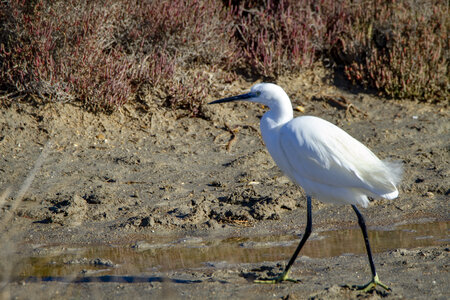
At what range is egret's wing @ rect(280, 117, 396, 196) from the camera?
4059 mm

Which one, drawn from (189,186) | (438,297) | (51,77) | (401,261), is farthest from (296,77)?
(438,297)

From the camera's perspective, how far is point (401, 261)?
4.43 m

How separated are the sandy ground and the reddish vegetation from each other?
29 centimetres

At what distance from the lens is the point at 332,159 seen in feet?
13.5

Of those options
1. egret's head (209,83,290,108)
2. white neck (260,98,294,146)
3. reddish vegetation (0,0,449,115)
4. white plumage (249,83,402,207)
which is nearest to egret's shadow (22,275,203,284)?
white plumage (249,83,402,207)

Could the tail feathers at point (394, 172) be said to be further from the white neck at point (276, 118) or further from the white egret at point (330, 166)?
the white neck at point (276, 118)

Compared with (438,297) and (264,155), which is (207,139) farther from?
(438,297)

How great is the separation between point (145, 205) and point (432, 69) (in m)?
4.45

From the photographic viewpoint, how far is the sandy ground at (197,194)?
13.6 feet

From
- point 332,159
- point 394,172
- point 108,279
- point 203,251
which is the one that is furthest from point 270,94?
point 108,279

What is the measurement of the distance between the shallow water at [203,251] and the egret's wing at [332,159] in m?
0.85

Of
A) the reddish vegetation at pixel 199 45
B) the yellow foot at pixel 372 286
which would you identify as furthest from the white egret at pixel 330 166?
the reddish vegetation at pixel 199 45

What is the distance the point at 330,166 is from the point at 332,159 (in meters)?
0.05

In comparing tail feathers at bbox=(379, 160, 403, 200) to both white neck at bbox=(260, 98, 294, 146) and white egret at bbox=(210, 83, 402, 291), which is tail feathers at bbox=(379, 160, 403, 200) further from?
white neck at bbox=(260, 98, 294, 146)
